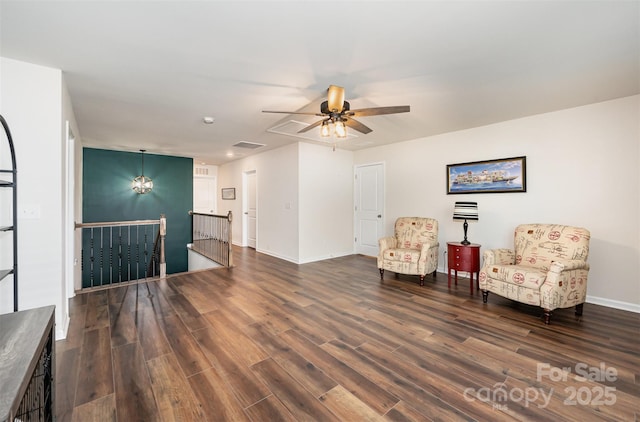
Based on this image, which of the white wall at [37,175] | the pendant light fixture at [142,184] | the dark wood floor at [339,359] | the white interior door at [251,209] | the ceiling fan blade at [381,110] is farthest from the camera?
the white interior door at [251,209]

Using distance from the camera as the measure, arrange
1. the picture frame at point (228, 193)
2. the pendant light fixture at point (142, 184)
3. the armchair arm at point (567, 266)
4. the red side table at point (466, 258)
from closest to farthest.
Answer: the armchair arm at point (567, 266), the red side table at point (466, 258), the pendant light fixture at point (142, 184), the picture frame at point (228, 193)

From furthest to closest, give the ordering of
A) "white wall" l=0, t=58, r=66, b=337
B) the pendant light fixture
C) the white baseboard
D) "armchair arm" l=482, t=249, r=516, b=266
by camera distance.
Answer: the pendant light fixture
"armchair arm" l=482, t=249, r=516, b=266
the white baseboard
"white wall" l=0, t=58, r=66, b=337

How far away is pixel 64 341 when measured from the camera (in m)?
2.42

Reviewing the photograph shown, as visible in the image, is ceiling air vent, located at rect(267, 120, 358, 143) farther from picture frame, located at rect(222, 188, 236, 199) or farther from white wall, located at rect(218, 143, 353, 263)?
picture frame, located at rect(222, 188, 236, 199)

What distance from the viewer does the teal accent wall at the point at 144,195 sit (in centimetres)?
593

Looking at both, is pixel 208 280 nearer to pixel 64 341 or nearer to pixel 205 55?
pixel 64 341

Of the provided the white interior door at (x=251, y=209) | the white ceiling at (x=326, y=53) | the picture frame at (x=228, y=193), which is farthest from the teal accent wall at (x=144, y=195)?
the white ceiling at (x=326, y=53)

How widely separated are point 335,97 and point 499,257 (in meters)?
2.92

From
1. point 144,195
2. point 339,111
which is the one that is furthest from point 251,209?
point 339,111

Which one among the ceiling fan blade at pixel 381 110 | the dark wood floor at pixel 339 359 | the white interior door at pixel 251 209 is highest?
the ceiling fan blade at pixel 381 110

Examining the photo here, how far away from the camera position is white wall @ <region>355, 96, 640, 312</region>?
3117 mm

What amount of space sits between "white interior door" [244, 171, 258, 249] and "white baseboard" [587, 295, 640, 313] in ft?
20.7

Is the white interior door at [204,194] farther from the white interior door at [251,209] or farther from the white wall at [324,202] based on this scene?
the white wall at [324,202]

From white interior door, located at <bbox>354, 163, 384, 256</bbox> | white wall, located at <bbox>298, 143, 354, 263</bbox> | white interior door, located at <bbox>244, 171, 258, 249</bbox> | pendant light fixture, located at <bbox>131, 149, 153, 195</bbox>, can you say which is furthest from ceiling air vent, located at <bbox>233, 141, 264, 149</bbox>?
pendant light fixture, located at <bbox>131, 149, 153, 195</bbox>
